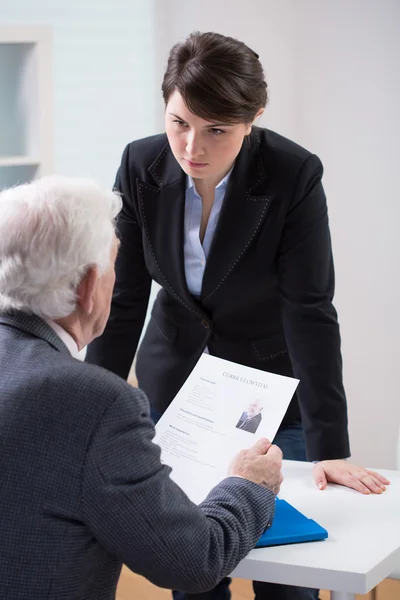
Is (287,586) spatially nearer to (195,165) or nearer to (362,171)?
(195,165)

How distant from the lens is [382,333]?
3639 millimetres

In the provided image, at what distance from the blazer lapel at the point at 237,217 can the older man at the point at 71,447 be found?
706 millimetres

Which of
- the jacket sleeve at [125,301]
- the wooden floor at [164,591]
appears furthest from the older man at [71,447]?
the wooden floor at [164,591]

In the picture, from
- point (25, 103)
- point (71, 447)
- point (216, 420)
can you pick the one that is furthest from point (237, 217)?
point (25, 103)

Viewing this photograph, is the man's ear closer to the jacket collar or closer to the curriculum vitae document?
the jacket collar

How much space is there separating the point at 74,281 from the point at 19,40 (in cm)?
199

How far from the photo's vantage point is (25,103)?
336 centimetres

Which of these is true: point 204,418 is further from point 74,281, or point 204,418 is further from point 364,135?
point 364,135

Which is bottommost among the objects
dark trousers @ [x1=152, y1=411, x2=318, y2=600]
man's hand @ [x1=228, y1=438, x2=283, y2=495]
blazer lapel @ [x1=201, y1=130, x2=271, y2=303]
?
dark trousers @ [x1=152, y1=411, x2=318, y2=600]

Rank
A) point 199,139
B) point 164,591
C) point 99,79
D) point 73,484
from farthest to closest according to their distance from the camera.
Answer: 1. point 99,79
2. point 164,591
3. point 199,139
4. point 73,484

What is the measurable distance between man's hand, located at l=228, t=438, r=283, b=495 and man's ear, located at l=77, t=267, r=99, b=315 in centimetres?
43

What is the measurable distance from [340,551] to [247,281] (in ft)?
2.46

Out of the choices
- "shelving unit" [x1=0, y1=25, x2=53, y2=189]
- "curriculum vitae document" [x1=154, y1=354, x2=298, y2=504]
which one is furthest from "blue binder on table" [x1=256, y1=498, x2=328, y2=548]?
"shelving unit" [x1=0, y1=25, x2=53, y2=189]

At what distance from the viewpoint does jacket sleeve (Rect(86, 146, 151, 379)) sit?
2.26m
